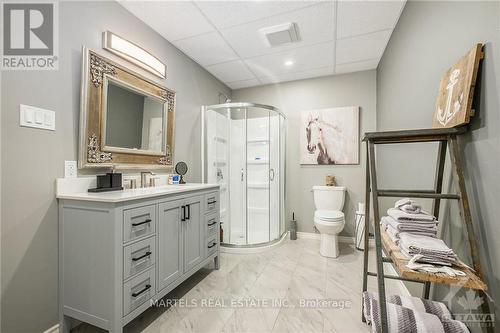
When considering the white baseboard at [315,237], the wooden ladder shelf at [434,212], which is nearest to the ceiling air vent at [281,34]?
the wooden ladder shelf at [434,212]

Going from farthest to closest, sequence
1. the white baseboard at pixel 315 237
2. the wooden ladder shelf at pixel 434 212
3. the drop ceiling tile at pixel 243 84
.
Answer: the drop ceiling tile at pixel 243 84 < the white baseboard at pixel 315 237 < the wooden ladder shelf at pixel 434 212

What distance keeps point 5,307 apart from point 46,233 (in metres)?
0.39

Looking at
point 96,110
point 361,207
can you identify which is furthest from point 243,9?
point 361,207

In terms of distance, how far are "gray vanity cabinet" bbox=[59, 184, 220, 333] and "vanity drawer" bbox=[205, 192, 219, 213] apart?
1.45 ft

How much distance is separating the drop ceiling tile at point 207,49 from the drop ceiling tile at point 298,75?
79 centimetres

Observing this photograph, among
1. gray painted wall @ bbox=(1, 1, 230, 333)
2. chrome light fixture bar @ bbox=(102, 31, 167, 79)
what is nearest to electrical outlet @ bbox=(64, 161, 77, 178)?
gray painted wall @ bbox=(1, 1, 230, 333)

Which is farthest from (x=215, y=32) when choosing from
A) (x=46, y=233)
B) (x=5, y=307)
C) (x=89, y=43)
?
(x=5, y=307)

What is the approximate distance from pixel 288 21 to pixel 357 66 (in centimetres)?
138

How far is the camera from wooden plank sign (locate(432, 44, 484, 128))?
2.99 feet

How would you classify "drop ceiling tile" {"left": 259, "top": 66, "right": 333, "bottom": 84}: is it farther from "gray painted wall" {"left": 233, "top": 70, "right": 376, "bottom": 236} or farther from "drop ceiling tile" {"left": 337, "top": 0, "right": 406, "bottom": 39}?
"drop ceiling tile" {"left": 337, "top": 0, "right": 406, "bottom": 39}

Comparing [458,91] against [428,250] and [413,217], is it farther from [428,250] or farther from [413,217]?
[428,250]

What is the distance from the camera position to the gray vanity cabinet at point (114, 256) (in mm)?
1189

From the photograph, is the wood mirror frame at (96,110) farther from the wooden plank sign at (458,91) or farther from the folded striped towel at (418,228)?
the wooden plank sign at (458,91)

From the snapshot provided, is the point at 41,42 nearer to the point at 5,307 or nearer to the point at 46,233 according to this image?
the point at 46,233
